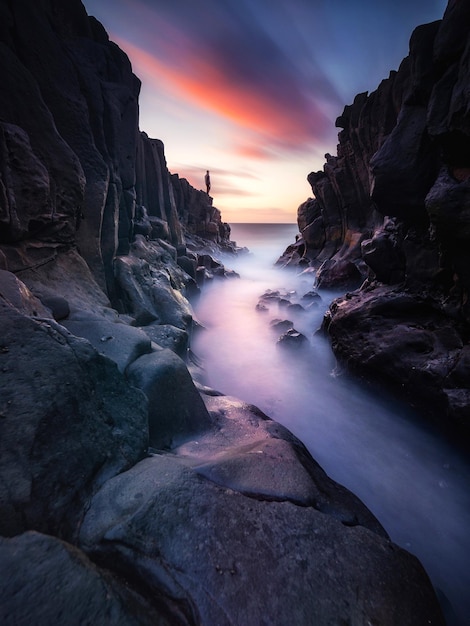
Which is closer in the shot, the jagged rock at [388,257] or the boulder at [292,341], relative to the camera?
the jagged rock at [388,257]

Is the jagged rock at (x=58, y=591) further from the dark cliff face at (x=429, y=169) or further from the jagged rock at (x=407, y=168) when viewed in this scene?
the jagged rock at (x=407, y=168)

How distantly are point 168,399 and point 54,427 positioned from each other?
2.17 meters

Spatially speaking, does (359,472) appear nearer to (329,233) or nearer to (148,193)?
(148,193)

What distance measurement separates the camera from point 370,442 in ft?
23.8

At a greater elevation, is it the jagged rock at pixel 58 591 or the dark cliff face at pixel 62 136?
the dark cliff face at pixel 62 136

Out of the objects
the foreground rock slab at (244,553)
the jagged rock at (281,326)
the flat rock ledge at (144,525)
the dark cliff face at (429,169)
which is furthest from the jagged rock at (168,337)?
the jagged rock at (281,326)

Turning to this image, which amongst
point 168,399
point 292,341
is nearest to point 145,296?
point 168,399

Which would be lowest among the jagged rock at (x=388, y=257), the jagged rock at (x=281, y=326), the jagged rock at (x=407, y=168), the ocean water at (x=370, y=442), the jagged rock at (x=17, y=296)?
the ocean water at (x=370, y=442)

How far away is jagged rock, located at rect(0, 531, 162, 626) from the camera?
1.60 meters

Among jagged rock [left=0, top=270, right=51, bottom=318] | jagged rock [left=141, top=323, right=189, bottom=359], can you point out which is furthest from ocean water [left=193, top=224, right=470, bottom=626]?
jagged rock [left=0, top=270, right=51, bottom=318]

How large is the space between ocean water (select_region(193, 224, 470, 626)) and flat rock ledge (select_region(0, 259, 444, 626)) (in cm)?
234

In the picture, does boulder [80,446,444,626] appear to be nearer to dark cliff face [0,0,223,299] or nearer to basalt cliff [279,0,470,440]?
basalt cliff [279,0,470,440]

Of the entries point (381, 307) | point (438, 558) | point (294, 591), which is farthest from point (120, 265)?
point (438, 558)

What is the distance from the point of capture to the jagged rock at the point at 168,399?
183 inches
